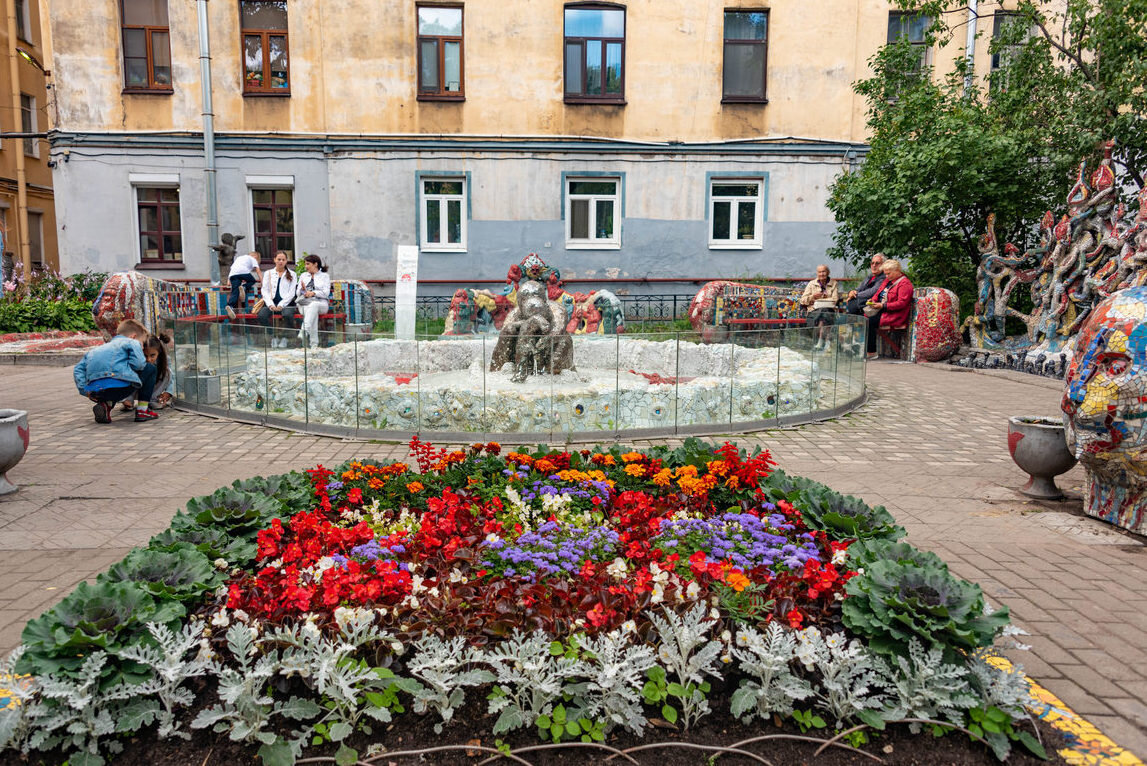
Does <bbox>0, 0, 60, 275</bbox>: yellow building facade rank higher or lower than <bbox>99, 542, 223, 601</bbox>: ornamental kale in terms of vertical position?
higher

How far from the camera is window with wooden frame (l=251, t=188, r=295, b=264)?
Result: 2003 centimetres

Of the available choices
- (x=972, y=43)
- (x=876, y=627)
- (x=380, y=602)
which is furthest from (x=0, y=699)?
(x=972, y=43)

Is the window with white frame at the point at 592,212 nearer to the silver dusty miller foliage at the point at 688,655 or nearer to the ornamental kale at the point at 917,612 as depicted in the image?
the ornamental kale at the point at 917,612

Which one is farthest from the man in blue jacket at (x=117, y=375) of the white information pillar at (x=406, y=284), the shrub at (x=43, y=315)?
the shrub at (x=43, y=315)

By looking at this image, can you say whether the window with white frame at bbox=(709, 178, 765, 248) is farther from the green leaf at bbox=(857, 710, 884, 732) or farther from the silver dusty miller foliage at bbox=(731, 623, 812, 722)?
the green leaf at bbox=(857, 710, 884, 732)

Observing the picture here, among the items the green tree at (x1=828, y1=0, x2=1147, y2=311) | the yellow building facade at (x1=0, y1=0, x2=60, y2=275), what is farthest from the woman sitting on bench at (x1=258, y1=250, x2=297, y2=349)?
the yellow building facade at (x1=0, y1=0, x2=60, y2=275)

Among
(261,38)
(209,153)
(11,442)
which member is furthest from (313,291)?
(261,38)

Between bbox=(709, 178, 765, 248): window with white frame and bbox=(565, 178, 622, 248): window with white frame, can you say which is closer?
bbox=(565, 178, 622, 248): window with white frame

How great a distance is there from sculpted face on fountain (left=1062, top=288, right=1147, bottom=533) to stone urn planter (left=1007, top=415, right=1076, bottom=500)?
577 mm

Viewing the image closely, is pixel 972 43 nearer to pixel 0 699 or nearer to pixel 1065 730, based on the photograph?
pixel 1065 730

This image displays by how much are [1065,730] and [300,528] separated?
3.50 m

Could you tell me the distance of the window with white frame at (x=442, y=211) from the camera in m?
20.1

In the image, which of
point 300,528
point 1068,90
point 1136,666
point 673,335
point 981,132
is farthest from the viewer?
point 1068,90

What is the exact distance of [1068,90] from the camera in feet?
52.7
